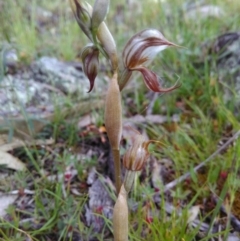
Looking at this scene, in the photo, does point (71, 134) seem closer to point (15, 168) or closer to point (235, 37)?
A: point (15, 168)

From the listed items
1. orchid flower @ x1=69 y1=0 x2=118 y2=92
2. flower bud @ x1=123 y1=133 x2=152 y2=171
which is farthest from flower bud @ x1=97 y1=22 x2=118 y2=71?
flower bud @ x1=123 y1=133 x2=152 y2=171

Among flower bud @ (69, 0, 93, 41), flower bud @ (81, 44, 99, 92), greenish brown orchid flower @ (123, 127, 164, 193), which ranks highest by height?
flower bud @ (69, 0, 93, 41)

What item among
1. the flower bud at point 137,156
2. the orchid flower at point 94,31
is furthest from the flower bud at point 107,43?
the flower bud at point 137,156

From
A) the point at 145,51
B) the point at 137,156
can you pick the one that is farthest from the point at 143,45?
the point at 137,156

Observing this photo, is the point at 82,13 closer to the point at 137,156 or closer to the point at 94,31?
the point at 94,31

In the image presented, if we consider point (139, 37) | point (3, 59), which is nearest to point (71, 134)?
point (3, 59)

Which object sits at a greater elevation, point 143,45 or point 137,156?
point 143,45

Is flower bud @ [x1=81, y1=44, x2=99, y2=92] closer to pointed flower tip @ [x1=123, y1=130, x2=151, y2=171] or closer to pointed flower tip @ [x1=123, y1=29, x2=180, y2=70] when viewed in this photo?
pointed flower tip @ [x1=123, y1=29, x2=180, y2=70]
